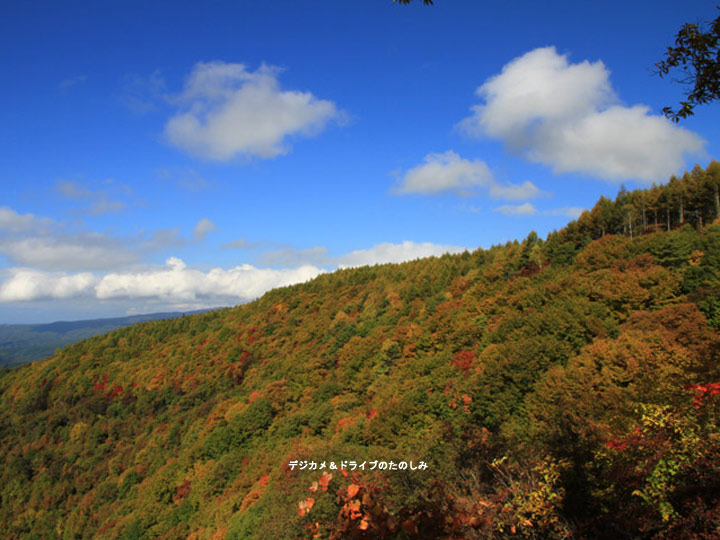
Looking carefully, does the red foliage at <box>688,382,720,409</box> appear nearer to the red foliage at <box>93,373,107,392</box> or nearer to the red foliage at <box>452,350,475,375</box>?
the red foliage at <box>452,350,475,375</box>

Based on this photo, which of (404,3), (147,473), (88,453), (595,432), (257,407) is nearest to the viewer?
(404,3)

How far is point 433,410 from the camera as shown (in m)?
34.1

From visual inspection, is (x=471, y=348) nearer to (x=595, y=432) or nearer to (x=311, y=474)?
(x=311, y=474)

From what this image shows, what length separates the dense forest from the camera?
10820 mm

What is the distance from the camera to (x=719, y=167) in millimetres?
53750

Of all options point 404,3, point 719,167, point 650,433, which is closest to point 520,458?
point 650,433

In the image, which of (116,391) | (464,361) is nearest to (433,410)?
(464,361)

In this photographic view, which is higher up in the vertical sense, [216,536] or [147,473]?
[216,536]

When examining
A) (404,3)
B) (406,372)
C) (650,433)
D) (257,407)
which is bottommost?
(257,407)

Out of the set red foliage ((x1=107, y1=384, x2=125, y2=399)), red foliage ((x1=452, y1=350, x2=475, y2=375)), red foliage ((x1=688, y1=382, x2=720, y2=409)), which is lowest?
red foliage ((x1=107, y1=384, x2=125, y2=399))

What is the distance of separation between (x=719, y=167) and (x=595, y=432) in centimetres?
6037

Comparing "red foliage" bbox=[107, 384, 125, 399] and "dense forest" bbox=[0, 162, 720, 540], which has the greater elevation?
"dense forest" bbox=[0, 162, 720, 540]

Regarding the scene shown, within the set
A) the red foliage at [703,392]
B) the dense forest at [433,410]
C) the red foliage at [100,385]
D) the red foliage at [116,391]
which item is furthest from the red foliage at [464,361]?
the red foliage at [100,385]

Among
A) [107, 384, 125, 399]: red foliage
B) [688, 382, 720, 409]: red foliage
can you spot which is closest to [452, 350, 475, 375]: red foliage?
[688, 382, 720, 409]: red foliage
